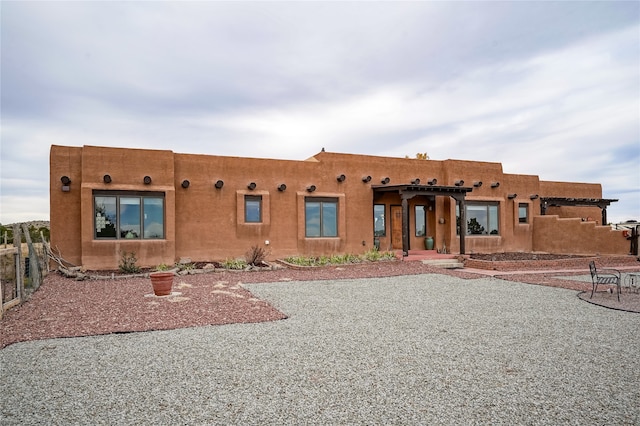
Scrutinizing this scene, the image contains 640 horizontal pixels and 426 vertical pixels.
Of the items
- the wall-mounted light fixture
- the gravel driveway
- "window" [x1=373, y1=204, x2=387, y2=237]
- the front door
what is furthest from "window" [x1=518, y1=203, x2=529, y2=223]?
the wall-mounted light fixture

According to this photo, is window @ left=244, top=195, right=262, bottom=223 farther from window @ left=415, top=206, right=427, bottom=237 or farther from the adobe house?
window @ left=415, top=206, right=427, bottom=237

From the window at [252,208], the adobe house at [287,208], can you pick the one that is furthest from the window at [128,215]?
the window at [252,208]

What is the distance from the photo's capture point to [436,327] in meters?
7.12

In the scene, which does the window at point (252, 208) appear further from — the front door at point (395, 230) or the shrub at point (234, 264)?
the front door at point (395, 230)

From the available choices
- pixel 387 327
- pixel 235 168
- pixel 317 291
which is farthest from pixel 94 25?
pixel 387 327

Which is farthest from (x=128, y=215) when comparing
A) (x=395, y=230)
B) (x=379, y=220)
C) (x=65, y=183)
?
(x=395, y=230)

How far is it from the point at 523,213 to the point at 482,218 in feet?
10.3

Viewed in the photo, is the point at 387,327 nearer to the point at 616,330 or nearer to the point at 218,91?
the point at 616,330

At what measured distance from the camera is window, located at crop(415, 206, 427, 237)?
67.7 ft

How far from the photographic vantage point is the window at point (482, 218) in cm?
2122

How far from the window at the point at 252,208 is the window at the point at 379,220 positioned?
5427 millimetres

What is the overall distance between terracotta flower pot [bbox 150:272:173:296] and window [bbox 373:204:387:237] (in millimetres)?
11430

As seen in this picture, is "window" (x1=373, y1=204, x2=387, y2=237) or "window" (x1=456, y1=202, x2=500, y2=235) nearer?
"window" (x1=373, y1=204, x2=387, y2=237)

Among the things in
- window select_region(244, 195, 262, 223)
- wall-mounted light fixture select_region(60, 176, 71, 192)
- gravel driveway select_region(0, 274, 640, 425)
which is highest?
wall-mounted light fixture select_region(60, 176, 71, 192)
